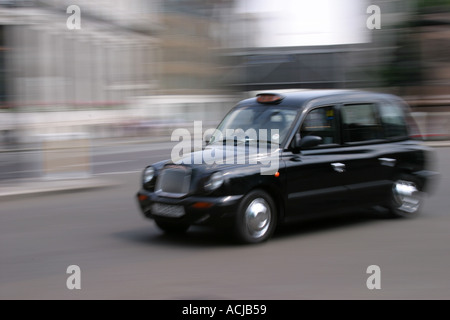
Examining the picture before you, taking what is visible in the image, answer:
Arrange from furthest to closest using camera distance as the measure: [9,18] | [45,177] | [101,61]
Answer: [101,61] → [9,18] → [45,177]

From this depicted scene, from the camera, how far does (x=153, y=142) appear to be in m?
35.2

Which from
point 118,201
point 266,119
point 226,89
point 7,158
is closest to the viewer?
point 266,119

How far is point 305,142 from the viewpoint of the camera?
27.2ft

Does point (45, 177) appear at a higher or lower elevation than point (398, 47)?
lower

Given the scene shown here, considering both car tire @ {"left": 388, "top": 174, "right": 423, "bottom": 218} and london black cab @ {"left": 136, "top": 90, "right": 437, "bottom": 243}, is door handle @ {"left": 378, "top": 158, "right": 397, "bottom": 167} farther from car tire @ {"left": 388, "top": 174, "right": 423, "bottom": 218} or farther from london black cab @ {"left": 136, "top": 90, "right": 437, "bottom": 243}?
car tire @ {"left": 388, "top": 174, "right": 423, "bottom": 218}

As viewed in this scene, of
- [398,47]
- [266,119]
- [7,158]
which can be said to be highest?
[398,47]

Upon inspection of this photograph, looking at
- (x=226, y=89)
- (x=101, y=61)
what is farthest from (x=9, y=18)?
(x=226, y=89)

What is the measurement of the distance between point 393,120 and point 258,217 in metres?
2.87

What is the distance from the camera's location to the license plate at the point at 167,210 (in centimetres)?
784

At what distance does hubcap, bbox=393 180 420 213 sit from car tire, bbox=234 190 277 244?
233 centimetres

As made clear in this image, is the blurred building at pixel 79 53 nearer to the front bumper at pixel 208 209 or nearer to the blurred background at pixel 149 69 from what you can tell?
the blurred background at pixel 149 69

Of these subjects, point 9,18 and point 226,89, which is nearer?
point 9,18
